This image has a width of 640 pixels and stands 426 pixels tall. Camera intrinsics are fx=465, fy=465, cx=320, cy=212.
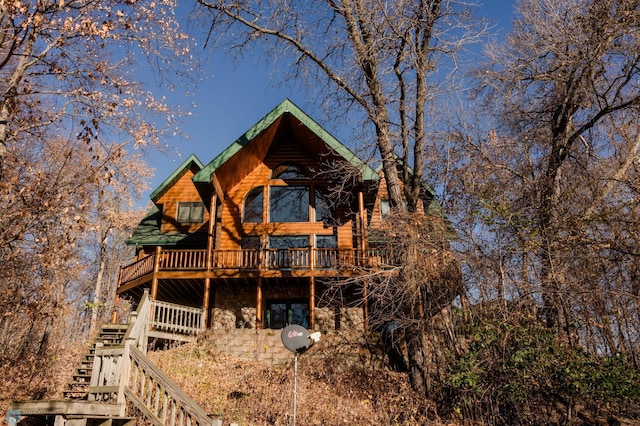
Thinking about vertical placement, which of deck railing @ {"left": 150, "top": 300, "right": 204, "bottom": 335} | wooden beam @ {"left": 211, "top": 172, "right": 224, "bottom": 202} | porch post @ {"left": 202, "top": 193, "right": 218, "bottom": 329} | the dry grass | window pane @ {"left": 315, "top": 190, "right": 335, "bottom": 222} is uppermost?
wooden beam @ {"left": 211, "top": 172, "right": 224, "bottom": 202}

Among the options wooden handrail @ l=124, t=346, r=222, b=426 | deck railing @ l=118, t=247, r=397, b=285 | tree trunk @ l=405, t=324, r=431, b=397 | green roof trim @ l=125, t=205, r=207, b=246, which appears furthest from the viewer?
green roof trim @ l=125, t=205, r=207, b=246

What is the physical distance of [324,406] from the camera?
33.3 feet

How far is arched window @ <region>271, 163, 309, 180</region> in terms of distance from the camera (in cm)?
1856

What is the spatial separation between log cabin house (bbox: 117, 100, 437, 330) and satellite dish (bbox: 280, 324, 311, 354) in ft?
18.2

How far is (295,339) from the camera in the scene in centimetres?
968

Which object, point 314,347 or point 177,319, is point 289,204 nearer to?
point 177,319

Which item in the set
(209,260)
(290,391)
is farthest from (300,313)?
(290,391)

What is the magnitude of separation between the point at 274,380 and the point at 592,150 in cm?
1128

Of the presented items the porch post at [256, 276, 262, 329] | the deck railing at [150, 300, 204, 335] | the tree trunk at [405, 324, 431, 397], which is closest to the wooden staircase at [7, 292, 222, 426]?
the deck railing at [150, 300, 204, 335]

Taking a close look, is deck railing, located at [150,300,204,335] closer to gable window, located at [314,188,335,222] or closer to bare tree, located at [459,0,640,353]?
gable window, located at [314,188,335,222]

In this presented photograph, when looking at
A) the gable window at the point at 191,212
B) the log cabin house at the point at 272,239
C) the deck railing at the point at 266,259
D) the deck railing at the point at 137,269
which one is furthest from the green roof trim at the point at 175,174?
the deck railing at the point at 266,259

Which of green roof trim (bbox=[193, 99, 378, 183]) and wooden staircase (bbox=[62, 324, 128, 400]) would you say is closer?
wooden staircase (bbox=[62, 324, 128, 400])

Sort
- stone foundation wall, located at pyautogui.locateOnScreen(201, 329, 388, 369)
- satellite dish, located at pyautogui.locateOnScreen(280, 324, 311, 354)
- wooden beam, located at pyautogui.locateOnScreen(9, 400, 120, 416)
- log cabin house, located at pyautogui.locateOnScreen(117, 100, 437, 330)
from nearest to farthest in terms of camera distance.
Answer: wooden beam, located at pyautogui.locateOnScreen(9, 400, 120, 416)
satellite dish, located at pyautogui.locateOnScreen(280, 324, 311, 354)
stone foundation wall, located at pyautogui.locateOnScreen(201, 329, 388, 369)
log cabin house, located at pyautogui.locateOnScreen(117, 100, 437, 330)

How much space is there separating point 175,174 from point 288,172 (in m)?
6.15
